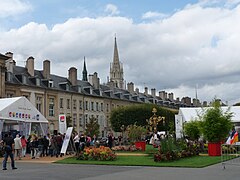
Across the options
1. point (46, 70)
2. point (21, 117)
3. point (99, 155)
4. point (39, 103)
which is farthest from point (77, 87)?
point (99, 155)

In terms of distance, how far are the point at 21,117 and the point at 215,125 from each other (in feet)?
45.8

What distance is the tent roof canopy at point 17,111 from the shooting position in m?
26.6

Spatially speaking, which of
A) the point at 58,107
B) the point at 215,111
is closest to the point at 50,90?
the point at 58,107

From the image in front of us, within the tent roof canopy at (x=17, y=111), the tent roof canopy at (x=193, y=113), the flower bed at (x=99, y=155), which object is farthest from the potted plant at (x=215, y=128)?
the tent roof canopy at (x=17, y=111)

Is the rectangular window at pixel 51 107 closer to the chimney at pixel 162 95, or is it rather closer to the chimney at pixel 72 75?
the chimney at pixel 72 75

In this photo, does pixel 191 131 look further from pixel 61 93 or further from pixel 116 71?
pixel 116 71

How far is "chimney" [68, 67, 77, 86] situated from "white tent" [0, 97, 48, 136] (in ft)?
119

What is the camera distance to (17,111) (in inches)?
1093

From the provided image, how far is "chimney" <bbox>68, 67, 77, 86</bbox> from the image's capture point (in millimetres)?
68250

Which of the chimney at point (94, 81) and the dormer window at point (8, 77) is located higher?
the chimney at point (94, 81)

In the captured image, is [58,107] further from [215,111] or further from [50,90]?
[215,111]

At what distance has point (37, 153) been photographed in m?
27.0

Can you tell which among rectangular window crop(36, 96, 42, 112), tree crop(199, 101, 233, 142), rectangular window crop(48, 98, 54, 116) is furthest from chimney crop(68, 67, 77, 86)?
tree crop(199, 101, 233, 142)

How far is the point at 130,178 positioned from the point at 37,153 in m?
14.8
